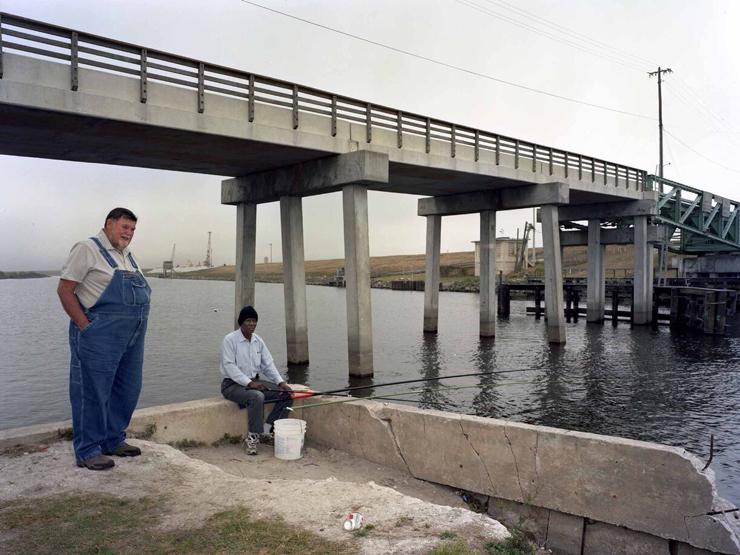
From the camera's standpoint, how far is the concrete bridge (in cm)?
1280

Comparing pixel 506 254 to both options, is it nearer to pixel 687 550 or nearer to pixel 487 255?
pixel 487 255

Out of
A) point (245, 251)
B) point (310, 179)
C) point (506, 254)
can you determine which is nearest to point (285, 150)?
point (310, 179)

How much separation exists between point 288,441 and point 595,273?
32335 mm

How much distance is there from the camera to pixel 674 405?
15.2 meters

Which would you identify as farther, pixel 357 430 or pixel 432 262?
pixel 432 262

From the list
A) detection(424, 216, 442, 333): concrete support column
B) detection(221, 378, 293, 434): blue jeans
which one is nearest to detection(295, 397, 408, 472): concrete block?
detection(221, 378, 293, 434): blue jeans

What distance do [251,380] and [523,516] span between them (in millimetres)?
3641

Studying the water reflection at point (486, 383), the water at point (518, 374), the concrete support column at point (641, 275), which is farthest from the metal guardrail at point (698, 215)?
the water reflection at point (486, 383)

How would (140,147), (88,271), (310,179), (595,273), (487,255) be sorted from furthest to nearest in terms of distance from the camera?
1. (595,273)
2. (487,255)
3. (310,179)
4. (140,147)
5. (88,271)

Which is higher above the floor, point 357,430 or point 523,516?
point 357,430

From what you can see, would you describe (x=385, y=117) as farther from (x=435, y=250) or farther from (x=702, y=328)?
(x=702, y=328)

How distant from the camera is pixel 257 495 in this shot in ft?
16.5

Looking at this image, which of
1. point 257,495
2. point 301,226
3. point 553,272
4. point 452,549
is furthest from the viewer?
point 553,272

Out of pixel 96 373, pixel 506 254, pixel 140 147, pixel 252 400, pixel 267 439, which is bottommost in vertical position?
pixel 267 439
